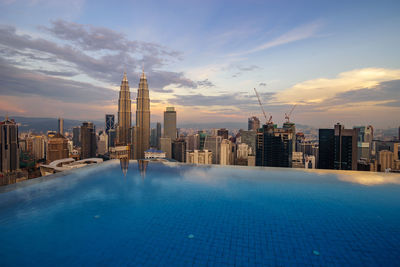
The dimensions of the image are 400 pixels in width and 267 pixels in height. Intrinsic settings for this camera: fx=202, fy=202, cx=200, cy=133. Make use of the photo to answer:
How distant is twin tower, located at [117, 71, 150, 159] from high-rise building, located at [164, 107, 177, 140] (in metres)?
7.95

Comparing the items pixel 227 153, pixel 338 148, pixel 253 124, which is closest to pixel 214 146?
pixel 227 153

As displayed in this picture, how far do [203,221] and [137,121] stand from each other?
290 ft

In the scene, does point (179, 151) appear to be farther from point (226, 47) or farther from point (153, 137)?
point (226, 47)

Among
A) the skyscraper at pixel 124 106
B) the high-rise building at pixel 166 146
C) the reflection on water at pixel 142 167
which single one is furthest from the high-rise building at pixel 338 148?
the skyscraper at pixel 124 106

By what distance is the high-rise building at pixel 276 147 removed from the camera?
3138 centimetres

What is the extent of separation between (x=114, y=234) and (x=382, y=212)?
571cm

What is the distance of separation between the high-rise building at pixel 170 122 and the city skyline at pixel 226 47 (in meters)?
56.4

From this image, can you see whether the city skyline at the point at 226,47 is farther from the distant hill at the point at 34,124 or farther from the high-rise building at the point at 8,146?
the high-rise building at the point at 8,146

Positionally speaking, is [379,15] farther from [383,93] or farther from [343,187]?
A: [383,93]

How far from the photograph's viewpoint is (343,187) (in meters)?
6.10

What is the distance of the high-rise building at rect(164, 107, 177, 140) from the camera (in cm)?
8019

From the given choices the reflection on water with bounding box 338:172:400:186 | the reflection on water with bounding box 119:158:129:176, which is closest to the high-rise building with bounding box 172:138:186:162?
the reflection on water with bounding box 119:158:129:176

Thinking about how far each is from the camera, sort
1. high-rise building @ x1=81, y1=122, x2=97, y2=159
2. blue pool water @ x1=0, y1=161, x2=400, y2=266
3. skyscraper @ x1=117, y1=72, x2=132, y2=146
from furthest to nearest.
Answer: skyscraper @ x1=117, y1=72, x2=132, y2=146, high-rise building @ x1=81, y1=122, x2=97, y2=159, blue pool water @ x1=0, y1=161, x2=400, y2=266

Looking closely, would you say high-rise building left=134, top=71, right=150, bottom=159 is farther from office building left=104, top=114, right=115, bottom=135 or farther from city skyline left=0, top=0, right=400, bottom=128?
city skyline left=0, top=0, right=400, bottom=128
